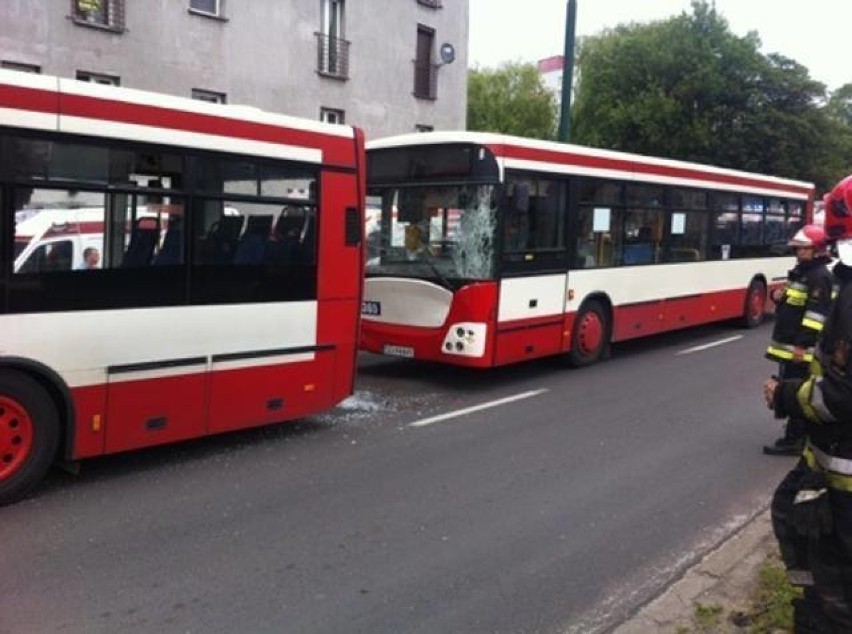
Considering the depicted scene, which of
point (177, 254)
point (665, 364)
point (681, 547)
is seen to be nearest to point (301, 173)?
point (177, 254)

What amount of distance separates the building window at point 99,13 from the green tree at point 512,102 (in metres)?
34.4

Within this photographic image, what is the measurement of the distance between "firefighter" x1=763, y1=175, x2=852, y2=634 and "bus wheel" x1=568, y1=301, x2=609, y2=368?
299 inches

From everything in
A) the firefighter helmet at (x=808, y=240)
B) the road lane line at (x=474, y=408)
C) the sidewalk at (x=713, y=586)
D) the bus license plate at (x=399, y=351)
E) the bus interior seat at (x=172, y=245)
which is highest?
the firefighter helmet at (x=808, y=240)

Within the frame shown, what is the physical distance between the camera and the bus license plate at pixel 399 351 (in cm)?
981

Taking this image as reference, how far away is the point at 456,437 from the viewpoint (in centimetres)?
768

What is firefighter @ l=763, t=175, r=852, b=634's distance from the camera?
9.98ft

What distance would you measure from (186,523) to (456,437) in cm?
288

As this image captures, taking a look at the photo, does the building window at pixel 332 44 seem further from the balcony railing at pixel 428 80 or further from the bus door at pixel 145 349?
the bus door at pixel 145 349

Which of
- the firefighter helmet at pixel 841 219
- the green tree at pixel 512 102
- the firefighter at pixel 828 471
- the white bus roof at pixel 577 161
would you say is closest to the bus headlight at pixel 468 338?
the white bus roof at pixel 577 161

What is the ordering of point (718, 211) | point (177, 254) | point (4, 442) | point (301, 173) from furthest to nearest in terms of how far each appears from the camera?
point (718, 211) → point (301, 173) → point (177, 254) → point (4, 442)

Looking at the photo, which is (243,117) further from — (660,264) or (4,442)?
(660,264)

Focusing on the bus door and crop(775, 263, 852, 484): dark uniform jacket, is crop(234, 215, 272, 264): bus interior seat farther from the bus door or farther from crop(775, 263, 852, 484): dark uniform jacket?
crop(775, 263, 852, 484): dark uniform jacket

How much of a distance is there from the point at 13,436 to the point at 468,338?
195 inches

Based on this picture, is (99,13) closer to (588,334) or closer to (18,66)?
(18,66)
